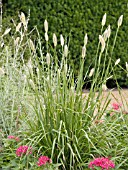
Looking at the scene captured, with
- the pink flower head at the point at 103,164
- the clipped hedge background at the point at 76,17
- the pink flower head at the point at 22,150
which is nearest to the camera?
the pink flower head at the point at 103,164

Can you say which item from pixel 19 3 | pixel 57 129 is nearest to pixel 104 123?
pixel 57 129

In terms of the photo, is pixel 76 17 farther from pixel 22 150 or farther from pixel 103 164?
pixel 103 164

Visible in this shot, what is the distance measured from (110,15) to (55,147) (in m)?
6.63

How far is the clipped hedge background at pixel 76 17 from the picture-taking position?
8.97 metres

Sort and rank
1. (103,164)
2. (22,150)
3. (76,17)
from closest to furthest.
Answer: (103,164)
(22,150)
(76,17)

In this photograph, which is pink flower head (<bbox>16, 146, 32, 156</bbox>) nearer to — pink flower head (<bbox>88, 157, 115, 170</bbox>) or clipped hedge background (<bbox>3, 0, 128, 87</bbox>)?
pink flower head (<bbox>88, 157, 115, 170</bbox>)

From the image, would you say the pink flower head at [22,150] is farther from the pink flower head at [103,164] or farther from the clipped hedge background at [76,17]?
the clipped hedge background at [76,17]

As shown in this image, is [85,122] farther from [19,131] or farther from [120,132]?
[19,131]

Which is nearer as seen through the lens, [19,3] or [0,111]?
[0,111]

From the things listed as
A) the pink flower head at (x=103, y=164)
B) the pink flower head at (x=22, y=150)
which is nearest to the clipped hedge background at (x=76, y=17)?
the pink flower head at (x=22, y=150)

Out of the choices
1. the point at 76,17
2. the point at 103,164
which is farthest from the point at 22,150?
the point at 76,17

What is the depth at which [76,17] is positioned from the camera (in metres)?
9.41

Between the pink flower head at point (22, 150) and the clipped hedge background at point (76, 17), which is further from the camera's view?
the clipped hedge background at point (76, 17)

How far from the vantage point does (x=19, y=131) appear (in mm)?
3689
